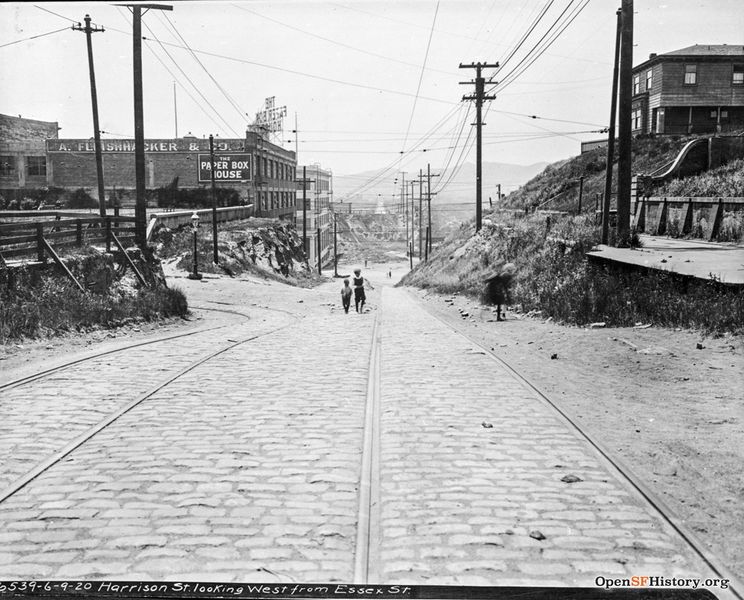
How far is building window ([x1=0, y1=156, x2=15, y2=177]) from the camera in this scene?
58.2m

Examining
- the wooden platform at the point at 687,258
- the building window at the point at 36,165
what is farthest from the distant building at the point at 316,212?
the wooden platform at the point at 687,258

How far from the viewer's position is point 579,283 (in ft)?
54.2

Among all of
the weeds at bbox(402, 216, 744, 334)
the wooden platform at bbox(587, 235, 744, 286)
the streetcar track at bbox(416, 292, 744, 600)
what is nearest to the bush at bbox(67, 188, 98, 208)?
the weeds at bbox(402, 216, 744, 334)

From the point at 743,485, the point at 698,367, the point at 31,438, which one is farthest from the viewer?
the point at 698,367

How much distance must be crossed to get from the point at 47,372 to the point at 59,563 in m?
6.39

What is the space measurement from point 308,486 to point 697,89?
44.7m

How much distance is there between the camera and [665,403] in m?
8.02

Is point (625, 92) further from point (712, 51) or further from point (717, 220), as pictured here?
point (712, 51)

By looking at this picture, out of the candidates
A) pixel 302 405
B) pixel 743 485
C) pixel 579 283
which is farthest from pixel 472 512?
pixel 579 283

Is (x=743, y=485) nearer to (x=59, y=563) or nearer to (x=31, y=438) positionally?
(x=59, y=563)

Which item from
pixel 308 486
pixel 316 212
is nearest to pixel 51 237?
pixel 308 486

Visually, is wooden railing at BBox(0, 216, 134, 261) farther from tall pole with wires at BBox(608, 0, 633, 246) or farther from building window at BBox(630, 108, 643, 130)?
building window at BBox(630, 108, 643, 130)

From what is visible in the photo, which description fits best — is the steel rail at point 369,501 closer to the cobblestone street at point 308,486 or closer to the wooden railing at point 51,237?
the cobblestone street at point 308,486

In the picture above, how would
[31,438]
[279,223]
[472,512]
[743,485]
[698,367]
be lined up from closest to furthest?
[472,512] → [743,485] → [31,438] → [698,367] → [279,223]
